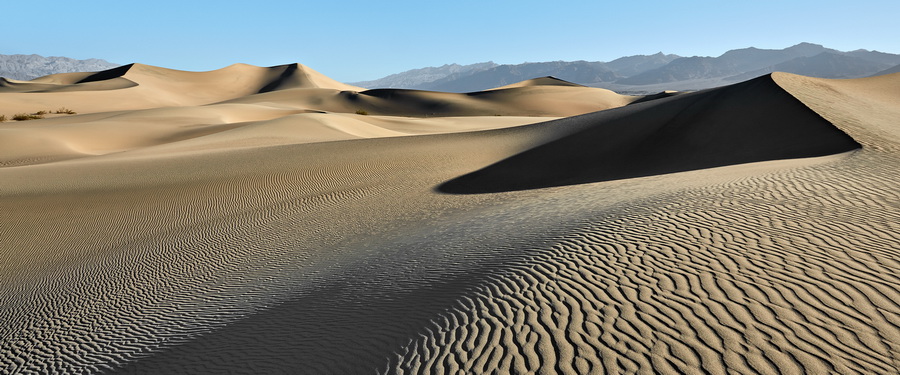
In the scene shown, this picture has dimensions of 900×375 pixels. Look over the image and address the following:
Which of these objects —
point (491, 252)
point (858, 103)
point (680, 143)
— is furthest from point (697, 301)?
point (858, 103)

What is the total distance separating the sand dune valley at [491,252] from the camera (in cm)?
420

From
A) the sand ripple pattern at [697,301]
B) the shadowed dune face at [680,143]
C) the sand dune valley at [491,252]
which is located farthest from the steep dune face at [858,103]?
the sand ripple pattern at [697,301]

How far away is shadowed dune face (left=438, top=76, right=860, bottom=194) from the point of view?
13.2 metres

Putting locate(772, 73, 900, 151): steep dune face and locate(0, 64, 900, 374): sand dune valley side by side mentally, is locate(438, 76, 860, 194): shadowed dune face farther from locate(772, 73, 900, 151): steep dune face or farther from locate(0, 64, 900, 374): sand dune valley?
locate(772, 73, 900, 151): steep dune face

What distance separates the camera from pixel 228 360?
5273mm

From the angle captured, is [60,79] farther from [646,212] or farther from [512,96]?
[646,212]

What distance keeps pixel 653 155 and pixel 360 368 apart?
1327 cm

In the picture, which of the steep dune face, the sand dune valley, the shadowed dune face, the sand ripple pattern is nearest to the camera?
the sand ripple pattern

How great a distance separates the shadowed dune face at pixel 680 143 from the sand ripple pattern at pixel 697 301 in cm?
650

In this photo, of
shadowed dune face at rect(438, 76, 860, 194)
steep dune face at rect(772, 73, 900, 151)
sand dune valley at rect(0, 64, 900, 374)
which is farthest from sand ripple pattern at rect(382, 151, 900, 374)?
shadowed dune face at rect(438, 76, 860, 194)

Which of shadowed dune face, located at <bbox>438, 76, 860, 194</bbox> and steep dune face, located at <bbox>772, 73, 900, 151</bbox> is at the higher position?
steep dune face, located at <bbox>772, 73, 900, 151</bbox>

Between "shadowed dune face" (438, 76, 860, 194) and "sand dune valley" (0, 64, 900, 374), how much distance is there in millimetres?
104

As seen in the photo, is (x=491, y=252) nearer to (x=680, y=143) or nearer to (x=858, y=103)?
(x=680, y=143)

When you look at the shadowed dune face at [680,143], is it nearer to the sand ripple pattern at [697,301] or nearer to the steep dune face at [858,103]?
the steep dune face at [858,103]
